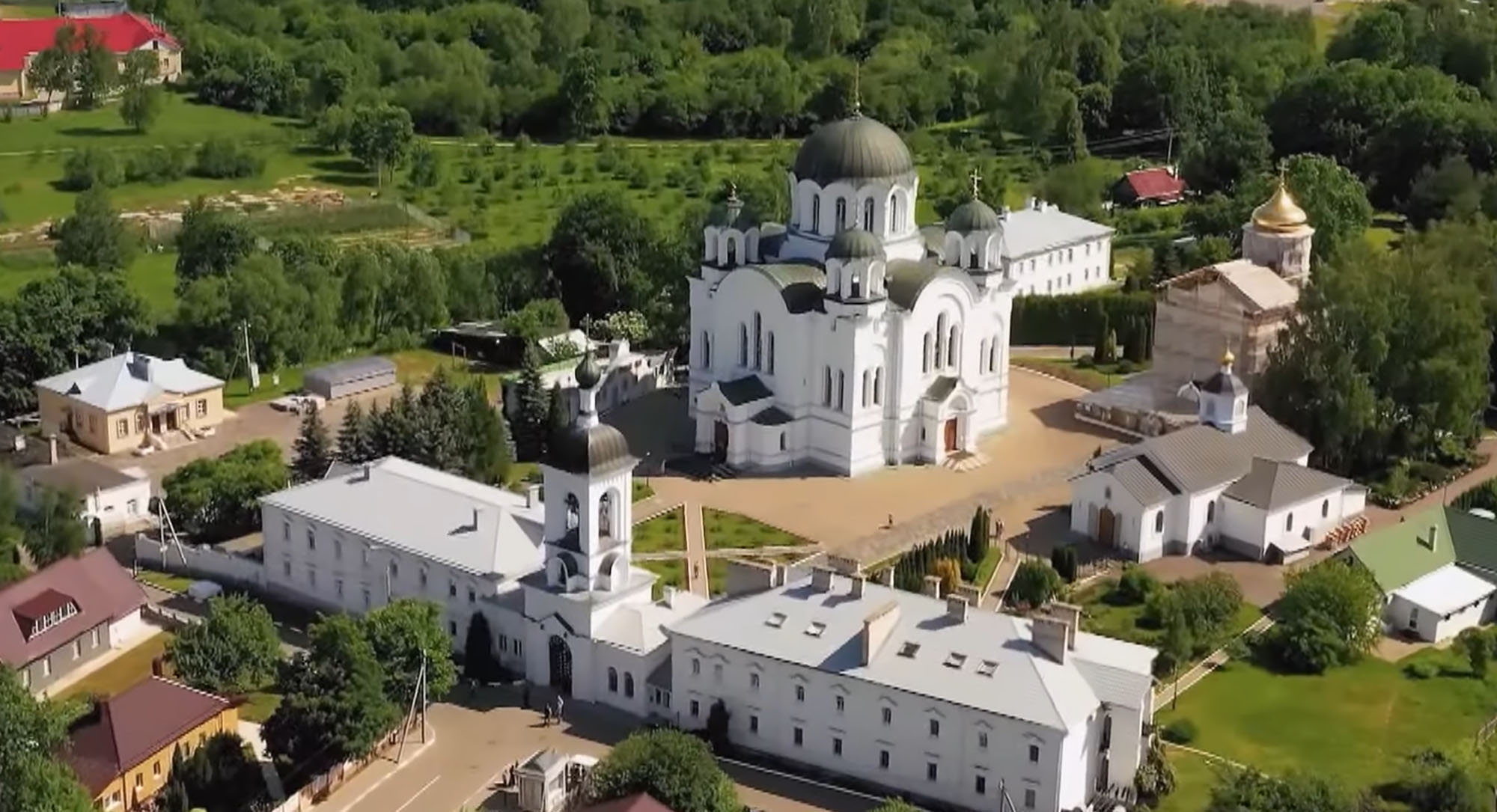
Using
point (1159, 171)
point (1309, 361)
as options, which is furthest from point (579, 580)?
point (1159, 171)

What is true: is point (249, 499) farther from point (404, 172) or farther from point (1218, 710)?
point (404, 172)

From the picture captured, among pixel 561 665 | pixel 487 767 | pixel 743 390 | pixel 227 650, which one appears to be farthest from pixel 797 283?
pixel 227 650

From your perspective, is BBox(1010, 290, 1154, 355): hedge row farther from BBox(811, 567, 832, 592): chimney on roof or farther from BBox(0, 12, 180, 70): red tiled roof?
BBox(0, 12, 180, 70): red tiled roof

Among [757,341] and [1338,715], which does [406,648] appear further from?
[757,341]

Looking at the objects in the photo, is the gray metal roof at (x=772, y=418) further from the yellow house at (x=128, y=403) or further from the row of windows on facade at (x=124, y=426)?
the row of windows on facade at (x=124, y=426)

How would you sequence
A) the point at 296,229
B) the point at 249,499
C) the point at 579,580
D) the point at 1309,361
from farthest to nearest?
the point at 296,229 → the point at 1309,361 → the point at 249,499 → the point at 579,580
